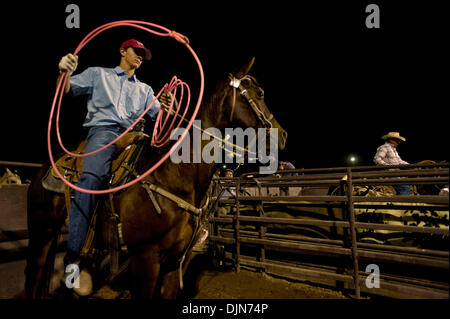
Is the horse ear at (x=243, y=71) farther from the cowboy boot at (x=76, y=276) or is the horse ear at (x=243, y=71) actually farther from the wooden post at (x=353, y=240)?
the wooden post at (x=353, y=240)

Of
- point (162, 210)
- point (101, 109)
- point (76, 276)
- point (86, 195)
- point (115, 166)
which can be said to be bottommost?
point (76, 276)

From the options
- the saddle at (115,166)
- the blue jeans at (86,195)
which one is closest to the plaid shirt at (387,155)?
the saddle at (115,166)

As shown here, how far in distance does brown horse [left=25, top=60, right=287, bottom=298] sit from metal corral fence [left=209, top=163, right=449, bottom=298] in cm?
117

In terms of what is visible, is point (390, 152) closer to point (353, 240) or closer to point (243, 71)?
point (353, 240)

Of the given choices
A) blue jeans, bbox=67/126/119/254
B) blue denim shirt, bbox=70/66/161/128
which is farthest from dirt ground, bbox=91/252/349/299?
blue denim shirt, bbox=70/66/161/128

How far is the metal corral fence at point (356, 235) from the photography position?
3.38 m

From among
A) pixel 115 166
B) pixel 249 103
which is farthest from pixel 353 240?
pixel 115 166

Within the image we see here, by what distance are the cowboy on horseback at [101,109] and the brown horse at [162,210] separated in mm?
331

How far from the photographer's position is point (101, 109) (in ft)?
8.53

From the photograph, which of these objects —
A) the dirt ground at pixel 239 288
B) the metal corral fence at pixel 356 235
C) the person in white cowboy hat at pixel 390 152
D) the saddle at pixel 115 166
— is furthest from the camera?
the person in white cowboy hat at pixel 390 152

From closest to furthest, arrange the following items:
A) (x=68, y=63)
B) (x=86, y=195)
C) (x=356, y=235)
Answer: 1. (x=68, y=63)
2. (x=86, y=195)
3. (x=356, y=235)

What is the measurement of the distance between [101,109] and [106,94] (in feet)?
0.61

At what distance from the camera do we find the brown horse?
7.53 feet

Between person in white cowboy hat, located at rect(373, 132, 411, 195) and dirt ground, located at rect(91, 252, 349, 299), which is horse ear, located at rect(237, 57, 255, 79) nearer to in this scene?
dirt ground, located at rect(91, 252, 349, 299)
